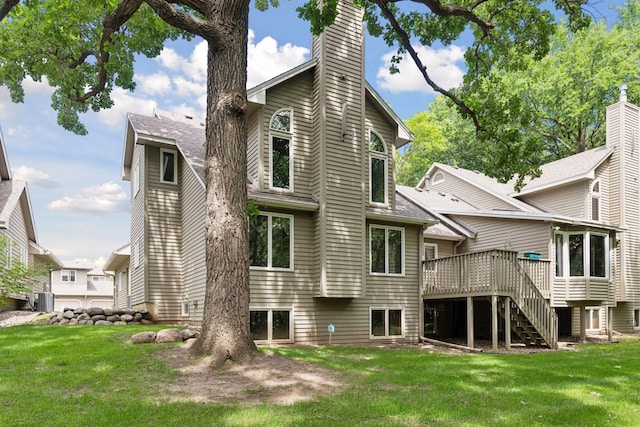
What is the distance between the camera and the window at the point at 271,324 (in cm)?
1241

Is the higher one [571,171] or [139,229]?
[571,171]

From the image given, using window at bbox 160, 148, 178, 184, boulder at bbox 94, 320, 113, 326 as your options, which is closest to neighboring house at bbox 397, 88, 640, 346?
window at bbox 160, 148, 178, 184

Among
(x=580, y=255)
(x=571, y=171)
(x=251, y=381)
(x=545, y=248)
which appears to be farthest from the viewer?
(x=571, y=171)

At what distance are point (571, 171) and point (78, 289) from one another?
39750mm

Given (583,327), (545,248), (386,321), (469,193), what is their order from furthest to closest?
(469,193) < (545,248) < (583,327) < (386,321)

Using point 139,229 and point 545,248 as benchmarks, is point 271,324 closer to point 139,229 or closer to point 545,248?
point 139,229

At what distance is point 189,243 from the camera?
48.1 ft

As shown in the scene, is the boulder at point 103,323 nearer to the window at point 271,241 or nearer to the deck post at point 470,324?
the window at point 271,241

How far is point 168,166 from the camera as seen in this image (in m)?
15.9

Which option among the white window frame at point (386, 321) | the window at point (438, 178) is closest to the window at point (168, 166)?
the white window frame at point (386, 321)

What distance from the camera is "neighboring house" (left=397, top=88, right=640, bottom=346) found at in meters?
13.8

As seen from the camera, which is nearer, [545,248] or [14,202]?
[545,248]

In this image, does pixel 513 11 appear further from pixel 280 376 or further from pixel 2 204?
pixel 2 204

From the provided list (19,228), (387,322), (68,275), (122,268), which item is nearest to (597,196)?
(387,322)
